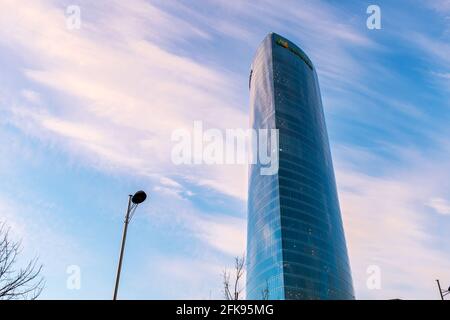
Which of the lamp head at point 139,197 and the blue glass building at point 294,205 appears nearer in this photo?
the lamp head at point 139,197

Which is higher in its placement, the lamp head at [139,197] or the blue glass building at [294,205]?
the blue glass building at [294,205]

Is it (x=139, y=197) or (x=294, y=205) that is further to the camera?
(x=294, y=205)

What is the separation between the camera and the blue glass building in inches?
4016

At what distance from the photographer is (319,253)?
350 ft

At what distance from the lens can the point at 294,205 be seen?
112 m

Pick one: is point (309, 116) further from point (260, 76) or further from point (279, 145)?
point (260, 76)

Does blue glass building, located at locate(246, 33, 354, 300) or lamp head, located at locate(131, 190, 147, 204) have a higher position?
blue glass building, located at locate(246, 33, 354, 300)

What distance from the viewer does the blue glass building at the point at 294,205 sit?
335 feet

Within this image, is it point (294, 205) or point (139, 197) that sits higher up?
point (294, 205)

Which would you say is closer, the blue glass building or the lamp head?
the lamp head
